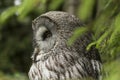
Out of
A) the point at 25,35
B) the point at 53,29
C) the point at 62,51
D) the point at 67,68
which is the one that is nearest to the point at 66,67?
the point at 67,68

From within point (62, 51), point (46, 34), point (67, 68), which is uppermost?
point (46, 34)

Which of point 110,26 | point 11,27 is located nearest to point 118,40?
point 110,26

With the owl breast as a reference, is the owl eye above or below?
above

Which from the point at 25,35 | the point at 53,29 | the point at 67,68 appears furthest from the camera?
the point at 25,35

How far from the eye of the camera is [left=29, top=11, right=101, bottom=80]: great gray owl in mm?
4734

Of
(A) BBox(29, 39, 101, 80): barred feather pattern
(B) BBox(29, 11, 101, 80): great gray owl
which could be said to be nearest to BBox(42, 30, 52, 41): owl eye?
(B) BBox(29, 11, 101, 80): great gray owl

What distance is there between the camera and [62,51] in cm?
487

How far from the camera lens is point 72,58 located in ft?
15.7

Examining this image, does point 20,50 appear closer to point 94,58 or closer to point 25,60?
point 25,60

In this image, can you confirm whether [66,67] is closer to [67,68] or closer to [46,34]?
[67,68]

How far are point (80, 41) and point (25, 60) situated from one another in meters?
4.79

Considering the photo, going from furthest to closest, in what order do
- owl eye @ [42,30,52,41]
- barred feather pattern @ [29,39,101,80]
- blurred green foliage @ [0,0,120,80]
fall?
owl eye @ [42,30,52,41], barred feather pattern @ [29,39,101,80], blurred green foliage @ [0,0,120,80]

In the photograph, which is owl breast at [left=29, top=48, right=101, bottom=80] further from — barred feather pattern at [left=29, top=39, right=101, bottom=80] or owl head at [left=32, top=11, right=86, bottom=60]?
owl head at [left=32, top=11, right=86, bottom=60]

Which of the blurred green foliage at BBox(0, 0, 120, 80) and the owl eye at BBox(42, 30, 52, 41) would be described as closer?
the blurred green foliage at BBox(0, 0, 120, 80)
